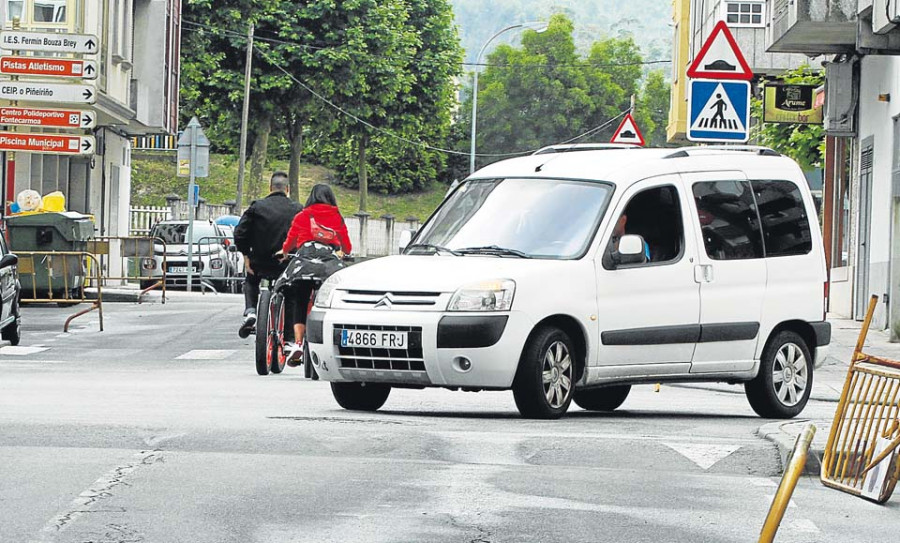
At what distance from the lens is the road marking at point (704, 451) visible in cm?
949

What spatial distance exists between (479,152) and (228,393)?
102 metres

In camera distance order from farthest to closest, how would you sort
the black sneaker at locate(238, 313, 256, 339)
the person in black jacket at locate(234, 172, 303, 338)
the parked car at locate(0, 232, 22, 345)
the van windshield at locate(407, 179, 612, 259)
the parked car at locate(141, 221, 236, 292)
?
the parked car at locate(141, 221, 236, 292) → the parked car at locate(0, 232, 22, 345) → the black sneaker at locate(238, 313, 256, 339) → the person in black jacket at locate(234, 172, 303, 338) → the van windshield at locate(407, 179, 612, 259)

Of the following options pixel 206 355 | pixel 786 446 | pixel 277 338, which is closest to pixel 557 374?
pixel 786 446

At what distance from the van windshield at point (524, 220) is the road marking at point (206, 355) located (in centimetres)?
762

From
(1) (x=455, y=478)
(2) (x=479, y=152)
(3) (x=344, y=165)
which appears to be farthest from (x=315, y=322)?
(2) (x=479, y=152)

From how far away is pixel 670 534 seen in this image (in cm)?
707

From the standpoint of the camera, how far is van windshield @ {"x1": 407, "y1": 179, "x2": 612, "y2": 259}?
1173cm

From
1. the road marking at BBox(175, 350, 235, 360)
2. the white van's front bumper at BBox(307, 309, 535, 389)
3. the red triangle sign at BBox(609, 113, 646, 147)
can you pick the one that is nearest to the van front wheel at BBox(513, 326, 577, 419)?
the white van's front bumper at BBox(307, 309, 535, 389)

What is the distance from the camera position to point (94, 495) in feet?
25.0

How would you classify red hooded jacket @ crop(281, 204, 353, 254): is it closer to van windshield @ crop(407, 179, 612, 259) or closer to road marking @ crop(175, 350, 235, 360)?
→ van windshield @ crop(407, 179, 612, 259)

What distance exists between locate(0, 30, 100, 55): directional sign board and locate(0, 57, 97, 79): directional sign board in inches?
7.6

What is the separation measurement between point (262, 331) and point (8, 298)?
579cm

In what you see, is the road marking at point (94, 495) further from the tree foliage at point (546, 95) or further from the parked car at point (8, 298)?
the tree foliage at point (546, 95)

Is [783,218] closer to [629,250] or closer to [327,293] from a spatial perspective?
[629,250]
